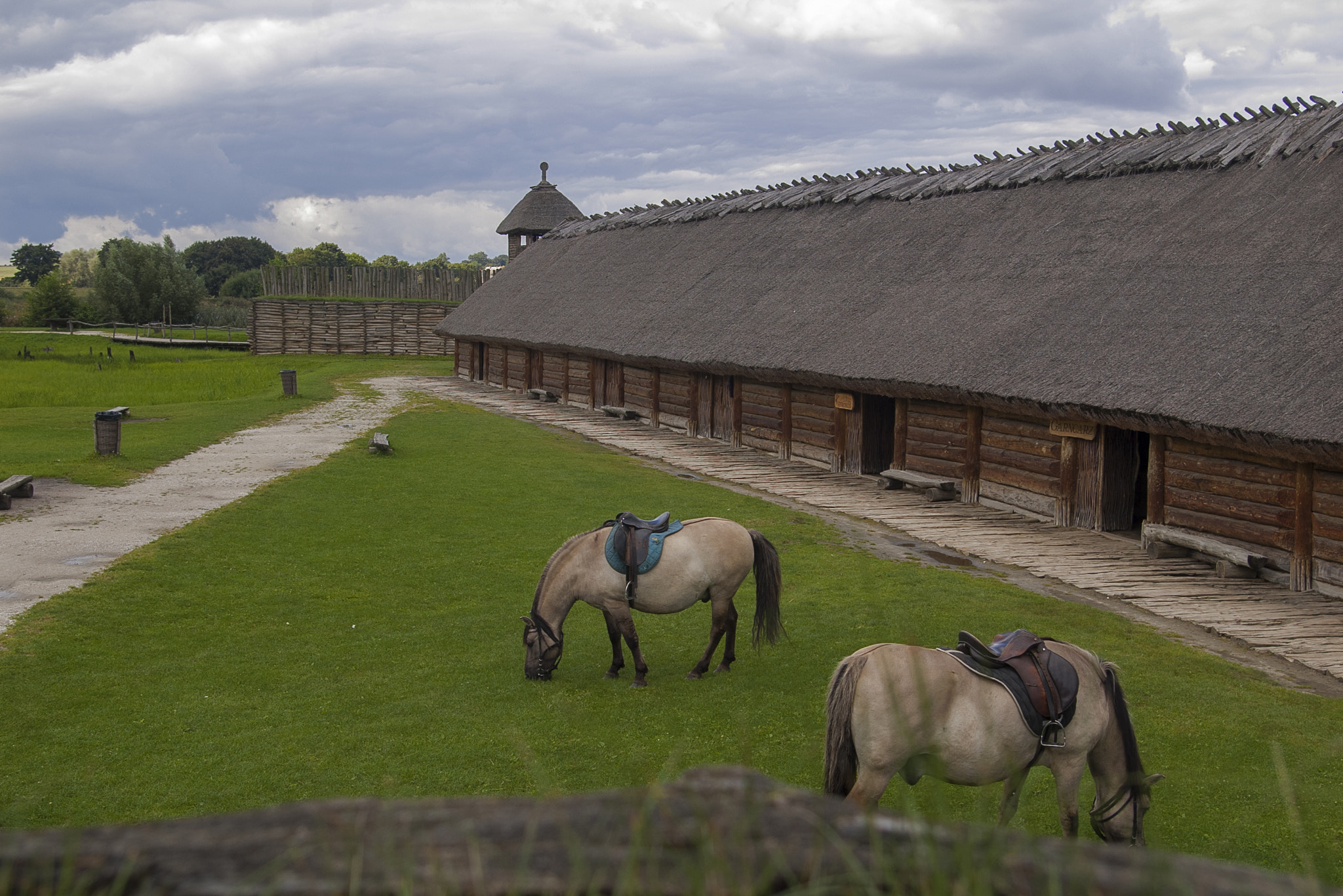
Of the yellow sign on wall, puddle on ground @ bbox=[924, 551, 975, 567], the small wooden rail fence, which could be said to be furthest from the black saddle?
the small wooden rail fence

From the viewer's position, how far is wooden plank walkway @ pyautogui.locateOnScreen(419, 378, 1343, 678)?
979cm

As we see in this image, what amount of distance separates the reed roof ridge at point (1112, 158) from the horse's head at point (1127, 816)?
12.5 metres

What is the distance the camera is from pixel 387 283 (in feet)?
174

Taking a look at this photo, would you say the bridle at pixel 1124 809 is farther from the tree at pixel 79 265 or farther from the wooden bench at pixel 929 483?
the tree at pixel 79 265

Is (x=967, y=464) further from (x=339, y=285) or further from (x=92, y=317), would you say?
(x=92, y=317)

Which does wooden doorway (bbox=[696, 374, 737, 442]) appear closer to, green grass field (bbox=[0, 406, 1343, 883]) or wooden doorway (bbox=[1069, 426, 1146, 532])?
green grass field (bbox=[0, 406, 1343, 883])

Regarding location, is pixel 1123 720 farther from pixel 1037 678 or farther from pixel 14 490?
pixel 14 490

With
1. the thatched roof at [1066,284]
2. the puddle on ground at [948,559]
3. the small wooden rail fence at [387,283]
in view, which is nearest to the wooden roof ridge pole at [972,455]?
the thatched roof at [1066,284]

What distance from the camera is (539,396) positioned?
1302 inches

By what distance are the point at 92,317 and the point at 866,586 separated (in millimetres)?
65353

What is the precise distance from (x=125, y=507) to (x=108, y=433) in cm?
451

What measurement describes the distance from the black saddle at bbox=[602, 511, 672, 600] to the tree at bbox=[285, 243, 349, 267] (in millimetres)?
104681

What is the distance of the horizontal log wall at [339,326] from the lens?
49156 millimetres

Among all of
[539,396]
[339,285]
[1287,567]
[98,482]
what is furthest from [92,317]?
[1287,567]
